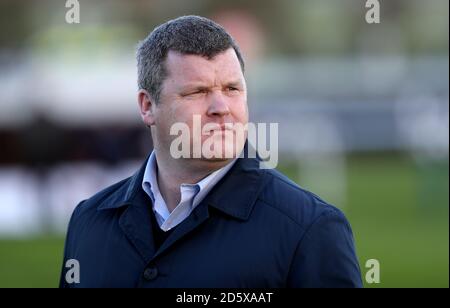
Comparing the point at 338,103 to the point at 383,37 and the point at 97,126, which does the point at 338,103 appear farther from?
the point at 97,126

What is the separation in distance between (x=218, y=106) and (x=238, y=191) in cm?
31

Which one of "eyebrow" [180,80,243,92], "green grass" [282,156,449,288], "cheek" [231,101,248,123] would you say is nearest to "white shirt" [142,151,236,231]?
"cheek" [231,101,248,123]

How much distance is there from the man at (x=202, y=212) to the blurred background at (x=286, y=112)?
6.73m

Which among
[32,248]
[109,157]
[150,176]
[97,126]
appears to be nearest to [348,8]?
[97,126]

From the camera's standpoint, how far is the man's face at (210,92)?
3.51 metres

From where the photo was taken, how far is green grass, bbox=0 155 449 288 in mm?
11164

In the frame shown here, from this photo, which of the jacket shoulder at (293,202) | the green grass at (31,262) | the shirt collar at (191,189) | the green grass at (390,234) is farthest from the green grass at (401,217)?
the jacket shoulder at (293,202)

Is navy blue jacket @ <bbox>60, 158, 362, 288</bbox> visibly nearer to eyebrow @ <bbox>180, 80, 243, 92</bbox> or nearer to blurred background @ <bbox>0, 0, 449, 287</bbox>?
eyebrow @ <bbox>180, 80, 243, 92</bbox>

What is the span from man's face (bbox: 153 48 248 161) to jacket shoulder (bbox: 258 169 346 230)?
180 millimetres

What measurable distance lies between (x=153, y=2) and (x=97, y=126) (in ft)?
33.0

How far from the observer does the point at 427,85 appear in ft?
91.7

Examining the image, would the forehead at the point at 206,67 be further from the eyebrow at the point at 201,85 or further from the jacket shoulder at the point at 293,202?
the jacket shoulder at the point at 293,202

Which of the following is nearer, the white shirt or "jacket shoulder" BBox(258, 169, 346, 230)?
"jacket shoulder" BBox(258, 169, 346, 230)
